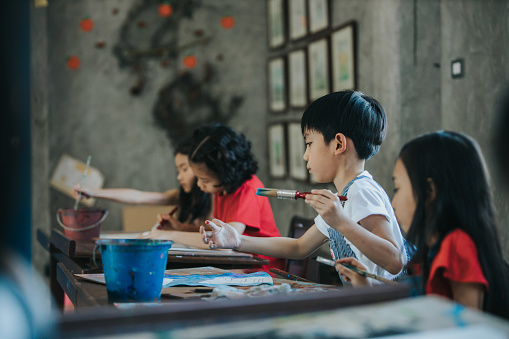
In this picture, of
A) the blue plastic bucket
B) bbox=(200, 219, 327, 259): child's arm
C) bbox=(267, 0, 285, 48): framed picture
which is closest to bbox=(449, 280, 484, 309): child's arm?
the blue plastic bucket

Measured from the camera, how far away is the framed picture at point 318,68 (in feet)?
13.9

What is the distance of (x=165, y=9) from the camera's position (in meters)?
5.18

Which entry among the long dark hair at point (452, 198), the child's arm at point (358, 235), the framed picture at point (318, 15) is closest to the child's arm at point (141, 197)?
the framed picture at point (318, 15)

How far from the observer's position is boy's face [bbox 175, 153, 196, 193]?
3.16 metres

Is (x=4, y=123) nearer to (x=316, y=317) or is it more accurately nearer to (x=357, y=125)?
(x=316, y=317)

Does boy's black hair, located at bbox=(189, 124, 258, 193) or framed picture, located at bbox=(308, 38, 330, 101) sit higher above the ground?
framed picture, located at bbox=(308, 38, 330, 101)

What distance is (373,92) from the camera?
3719 millimetres

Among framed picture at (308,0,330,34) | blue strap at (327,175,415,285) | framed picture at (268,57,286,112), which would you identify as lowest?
blue strap at (327,175,415,285)

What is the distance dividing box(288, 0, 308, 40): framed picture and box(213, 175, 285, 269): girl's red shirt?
2.14 m

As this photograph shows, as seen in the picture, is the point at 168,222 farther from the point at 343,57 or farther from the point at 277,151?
the point at 277,151

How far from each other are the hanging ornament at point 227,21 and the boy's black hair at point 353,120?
3.58m

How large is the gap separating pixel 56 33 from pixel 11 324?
15.4 ft

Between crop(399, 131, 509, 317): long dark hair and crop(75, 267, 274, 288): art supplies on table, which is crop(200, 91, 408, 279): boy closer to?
crop(75, 267, 274, 288): art supplies on table

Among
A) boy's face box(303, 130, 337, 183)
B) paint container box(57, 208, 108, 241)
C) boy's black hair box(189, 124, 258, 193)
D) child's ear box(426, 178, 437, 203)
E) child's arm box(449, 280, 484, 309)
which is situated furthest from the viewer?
boy's black hair box(189, 124, 258, 193)
